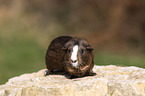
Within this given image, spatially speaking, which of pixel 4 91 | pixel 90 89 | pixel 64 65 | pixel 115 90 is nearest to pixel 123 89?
pixel 115 90

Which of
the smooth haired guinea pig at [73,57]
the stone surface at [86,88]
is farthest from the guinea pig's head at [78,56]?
the stone surface at [86,88]

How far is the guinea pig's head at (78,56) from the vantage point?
4.64 meters

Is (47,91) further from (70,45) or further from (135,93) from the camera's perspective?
(135,93)

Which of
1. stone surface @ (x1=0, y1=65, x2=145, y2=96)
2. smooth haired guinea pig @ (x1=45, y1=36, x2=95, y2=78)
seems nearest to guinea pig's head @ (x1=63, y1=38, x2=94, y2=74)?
smooth haired guinea pig @ (x1=45, y1=36, x2=95, y2=78)

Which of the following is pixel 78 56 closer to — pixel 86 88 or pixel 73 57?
pixel 73 57

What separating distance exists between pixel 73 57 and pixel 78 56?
0.10 metres

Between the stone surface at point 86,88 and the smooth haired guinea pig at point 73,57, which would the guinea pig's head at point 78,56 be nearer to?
the smooth haired guinea pig at point 73,57

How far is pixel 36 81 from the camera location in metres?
4.73

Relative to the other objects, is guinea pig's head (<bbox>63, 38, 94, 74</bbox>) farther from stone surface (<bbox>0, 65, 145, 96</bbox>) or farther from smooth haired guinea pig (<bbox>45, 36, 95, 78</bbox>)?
stone surface (<bbox>0, 65, 145, 96</bbox>)

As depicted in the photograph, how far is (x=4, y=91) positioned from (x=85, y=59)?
1614mm

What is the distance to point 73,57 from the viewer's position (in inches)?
181

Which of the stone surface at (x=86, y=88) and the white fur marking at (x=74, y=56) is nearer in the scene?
the stone surface at (x=86, y=88)

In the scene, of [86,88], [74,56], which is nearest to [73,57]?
[74,56]

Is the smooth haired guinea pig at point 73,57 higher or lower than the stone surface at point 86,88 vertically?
higher
